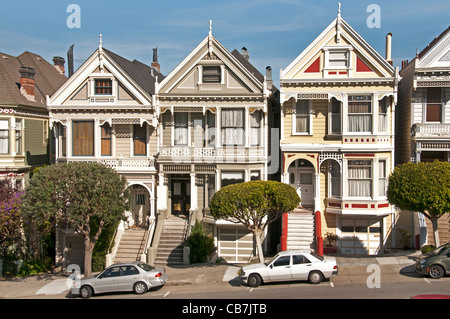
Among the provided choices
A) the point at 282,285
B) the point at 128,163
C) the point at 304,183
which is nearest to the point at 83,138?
the point at 128,163

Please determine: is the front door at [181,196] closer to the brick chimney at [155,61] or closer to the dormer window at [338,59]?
the dormer window at [338,59]

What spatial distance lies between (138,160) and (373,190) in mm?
13387

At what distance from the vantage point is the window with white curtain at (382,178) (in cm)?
2621

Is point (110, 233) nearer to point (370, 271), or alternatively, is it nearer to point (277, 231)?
point (277, 231)

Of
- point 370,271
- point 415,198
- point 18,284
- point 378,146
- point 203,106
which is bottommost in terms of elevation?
point 18,284

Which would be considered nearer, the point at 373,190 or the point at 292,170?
the point at 373,190

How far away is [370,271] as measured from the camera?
2127 cm

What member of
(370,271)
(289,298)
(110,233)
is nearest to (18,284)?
(110,233)

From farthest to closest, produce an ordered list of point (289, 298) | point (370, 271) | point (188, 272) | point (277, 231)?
point (277, 231) < point (188, 272) < point (370, 271) < point (289, 298)

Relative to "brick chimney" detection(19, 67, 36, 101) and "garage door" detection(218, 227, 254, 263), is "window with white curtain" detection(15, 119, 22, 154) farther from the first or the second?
"garage door" detection(218, 227, 254, 263)

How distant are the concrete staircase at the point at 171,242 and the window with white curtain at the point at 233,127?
5.49 m

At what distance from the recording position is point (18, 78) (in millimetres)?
31594

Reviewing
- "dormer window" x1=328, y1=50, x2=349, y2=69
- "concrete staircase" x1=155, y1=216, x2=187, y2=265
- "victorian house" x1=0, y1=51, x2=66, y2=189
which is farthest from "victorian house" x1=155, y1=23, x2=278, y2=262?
"victorian house" x1=0, y1=51, x2=66, y2=189

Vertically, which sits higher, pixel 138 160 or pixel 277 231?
pixel 138 160
